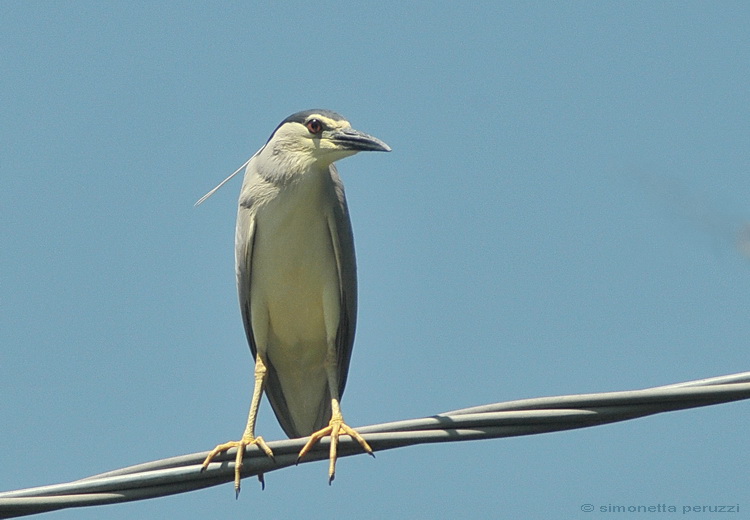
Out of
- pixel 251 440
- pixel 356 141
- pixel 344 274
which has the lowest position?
pixel 251 440

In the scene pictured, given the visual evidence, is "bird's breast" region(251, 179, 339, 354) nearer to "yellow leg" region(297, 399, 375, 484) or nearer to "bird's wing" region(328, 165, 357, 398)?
"bird's wing" region(328, 165, 357, 398)

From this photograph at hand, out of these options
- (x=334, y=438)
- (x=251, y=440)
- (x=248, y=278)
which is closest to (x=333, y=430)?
(x=251, y=440)

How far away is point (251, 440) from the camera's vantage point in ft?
17.7

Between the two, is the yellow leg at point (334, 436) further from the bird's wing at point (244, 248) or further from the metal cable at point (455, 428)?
the bird's wing at point (244, 248)

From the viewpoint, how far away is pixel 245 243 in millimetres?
6523

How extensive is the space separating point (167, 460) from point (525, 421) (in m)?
1.20

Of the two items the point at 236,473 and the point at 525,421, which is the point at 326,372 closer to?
the point at 236,473

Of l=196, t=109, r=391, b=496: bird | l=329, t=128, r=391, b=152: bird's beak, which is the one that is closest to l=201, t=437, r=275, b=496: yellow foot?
l=196, t=109, r=391, b=496: bird

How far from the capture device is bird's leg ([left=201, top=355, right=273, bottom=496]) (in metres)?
4.12

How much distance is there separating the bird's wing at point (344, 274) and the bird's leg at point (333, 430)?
18 cm

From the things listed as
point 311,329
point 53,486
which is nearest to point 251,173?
point 311,329

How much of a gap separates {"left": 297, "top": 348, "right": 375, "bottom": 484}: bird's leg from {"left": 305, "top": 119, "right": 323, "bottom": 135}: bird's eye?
4.25 ft

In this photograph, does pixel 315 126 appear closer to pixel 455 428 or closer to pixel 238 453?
pixel 238 453

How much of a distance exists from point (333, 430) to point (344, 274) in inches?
54.2
